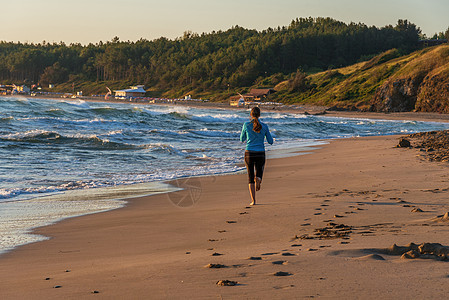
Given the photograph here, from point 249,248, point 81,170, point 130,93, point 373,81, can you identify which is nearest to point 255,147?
point 249,248

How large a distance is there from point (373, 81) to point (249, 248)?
99587 millimetres

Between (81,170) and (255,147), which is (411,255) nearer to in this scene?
(255,147)

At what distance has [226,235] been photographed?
6.43 m

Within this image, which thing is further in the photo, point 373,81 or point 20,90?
point 20,90

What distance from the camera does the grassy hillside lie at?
80250 mm

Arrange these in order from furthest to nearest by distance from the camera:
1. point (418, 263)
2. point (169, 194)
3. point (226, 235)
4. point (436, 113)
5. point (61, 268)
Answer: point (436, 113) < point (169, 194) < point (226, 235) < point (61, 268) < point (418, 263)

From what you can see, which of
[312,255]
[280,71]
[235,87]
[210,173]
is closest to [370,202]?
[312,255]

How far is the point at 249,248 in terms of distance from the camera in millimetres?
5391

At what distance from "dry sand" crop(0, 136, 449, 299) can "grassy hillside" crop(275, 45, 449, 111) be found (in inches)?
2888

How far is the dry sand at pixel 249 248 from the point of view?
3748 millimetres

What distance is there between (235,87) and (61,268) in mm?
135363

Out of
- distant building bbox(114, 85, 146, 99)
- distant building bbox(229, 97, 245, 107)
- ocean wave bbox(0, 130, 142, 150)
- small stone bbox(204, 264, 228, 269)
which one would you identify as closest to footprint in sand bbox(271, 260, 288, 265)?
small stone bbox(204, 264, 228, 269)

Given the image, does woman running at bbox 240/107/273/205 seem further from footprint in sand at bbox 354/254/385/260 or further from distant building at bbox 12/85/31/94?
distant building at bbox 12/85/31/94

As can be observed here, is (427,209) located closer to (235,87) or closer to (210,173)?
(210,173)
